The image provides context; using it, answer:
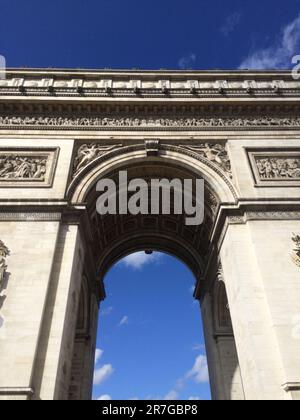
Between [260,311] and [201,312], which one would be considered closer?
[260,311]

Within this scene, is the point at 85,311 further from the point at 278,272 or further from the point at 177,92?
the point at 177,92

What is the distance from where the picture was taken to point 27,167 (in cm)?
1237

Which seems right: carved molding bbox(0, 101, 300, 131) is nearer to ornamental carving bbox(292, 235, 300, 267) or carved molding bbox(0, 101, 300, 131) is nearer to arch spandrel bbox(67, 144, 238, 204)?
arch spandrel bbox(67, 144, 238, 204)

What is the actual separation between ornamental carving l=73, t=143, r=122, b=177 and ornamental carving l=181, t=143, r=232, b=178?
3.27m

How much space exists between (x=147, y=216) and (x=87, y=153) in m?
4.71

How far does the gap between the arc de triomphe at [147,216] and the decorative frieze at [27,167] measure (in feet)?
0.17

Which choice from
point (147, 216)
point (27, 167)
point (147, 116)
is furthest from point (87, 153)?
point (147, 216)

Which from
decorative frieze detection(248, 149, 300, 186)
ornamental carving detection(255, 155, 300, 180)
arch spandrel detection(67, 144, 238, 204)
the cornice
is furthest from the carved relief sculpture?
ornamental carving detection(255, 155, 300, 180)

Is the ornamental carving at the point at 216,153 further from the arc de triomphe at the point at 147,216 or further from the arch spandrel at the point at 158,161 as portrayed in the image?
the arch spandrel at the point at 158,161

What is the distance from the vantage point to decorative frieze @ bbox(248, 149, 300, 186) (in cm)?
1228

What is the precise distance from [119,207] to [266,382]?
8.83 meters

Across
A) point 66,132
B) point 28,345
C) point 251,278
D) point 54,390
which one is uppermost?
point 66,132

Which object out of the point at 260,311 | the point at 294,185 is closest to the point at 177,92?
the point at 294,185
